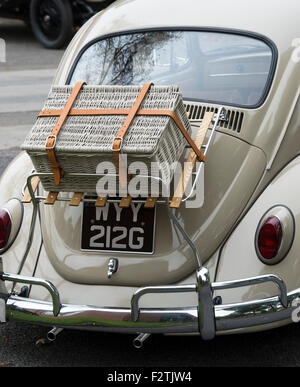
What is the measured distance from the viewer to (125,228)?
14.7 feet

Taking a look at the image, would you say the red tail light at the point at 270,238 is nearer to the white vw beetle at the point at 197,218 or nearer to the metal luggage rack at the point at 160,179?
the white vw beetle at the point at 197,218

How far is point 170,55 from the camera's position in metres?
5.32

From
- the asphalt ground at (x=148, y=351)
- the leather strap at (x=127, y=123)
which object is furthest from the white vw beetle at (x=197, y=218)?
the leather strap at (x=127, y=123)

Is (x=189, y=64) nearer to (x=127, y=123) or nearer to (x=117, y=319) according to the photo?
(x=127, y=123)

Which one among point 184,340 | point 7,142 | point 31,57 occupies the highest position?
point 184,340

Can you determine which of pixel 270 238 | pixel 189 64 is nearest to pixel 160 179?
pixel 270 238

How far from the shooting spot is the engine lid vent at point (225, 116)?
4824mm

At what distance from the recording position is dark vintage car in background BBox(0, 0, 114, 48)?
12.7m

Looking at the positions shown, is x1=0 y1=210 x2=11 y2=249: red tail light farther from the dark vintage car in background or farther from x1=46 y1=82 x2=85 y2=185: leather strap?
the dark vintage car in background

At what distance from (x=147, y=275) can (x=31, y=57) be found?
8893mm

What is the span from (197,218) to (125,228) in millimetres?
394

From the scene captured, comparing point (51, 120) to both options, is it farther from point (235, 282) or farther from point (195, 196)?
point (235, 282)

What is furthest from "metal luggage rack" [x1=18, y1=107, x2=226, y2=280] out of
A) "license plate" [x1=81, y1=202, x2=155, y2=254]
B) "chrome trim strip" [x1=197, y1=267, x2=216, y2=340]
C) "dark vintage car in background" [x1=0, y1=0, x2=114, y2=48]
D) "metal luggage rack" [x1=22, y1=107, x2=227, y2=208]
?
"dark vintage car in background" [x1=0, y1=0, x2=114, y2=48]
